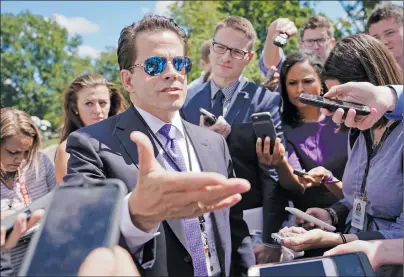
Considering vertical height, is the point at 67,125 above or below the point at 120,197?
below

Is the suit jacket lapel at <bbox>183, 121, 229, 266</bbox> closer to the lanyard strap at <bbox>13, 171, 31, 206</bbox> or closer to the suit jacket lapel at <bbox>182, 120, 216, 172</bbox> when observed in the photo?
the suit jacket lapel at <bbox>182, 120, 216, 172</bbox>

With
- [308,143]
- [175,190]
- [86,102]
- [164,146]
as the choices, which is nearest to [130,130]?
[164,146]

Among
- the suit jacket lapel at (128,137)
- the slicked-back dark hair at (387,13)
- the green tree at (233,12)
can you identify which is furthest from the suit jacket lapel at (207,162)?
the green tree at (233,12)

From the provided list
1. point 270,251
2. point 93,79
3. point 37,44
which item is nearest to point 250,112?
point 270,251

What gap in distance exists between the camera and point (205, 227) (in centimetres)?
203

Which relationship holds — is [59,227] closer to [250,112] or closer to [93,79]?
[250,112]

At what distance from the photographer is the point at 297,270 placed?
119cm

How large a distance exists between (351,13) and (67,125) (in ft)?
97.4

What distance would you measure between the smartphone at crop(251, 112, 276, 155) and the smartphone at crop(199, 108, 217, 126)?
386 millimetres

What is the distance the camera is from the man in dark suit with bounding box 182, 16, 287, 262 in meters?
3.46

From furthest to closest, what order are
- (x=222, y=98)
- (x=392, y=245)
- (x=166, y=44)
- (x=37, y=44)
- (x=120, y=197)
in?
1. (x=37, y=44)
2. (x=222, y=98)
3. (x=166, y=44)
4. (x=392, y=245)
5. (x=120, y=197)

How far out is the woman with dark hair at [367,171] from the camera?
7.14ft

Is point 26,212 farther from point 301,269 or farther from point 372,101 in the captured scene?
point 372,101

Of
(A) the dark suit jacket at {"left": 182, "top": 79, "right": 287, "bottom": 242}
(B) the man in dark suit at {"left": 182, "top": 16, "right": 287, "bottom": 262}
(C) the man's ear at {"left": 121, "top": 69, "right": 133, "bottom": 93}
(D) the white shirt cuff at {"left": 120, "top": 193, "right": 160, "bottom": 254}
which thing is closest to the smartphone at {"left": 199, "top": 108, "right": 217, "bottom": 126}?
(B) the man in dark suit at {"left": 182, "top": 16, "right": 287, "bottom": 262}
